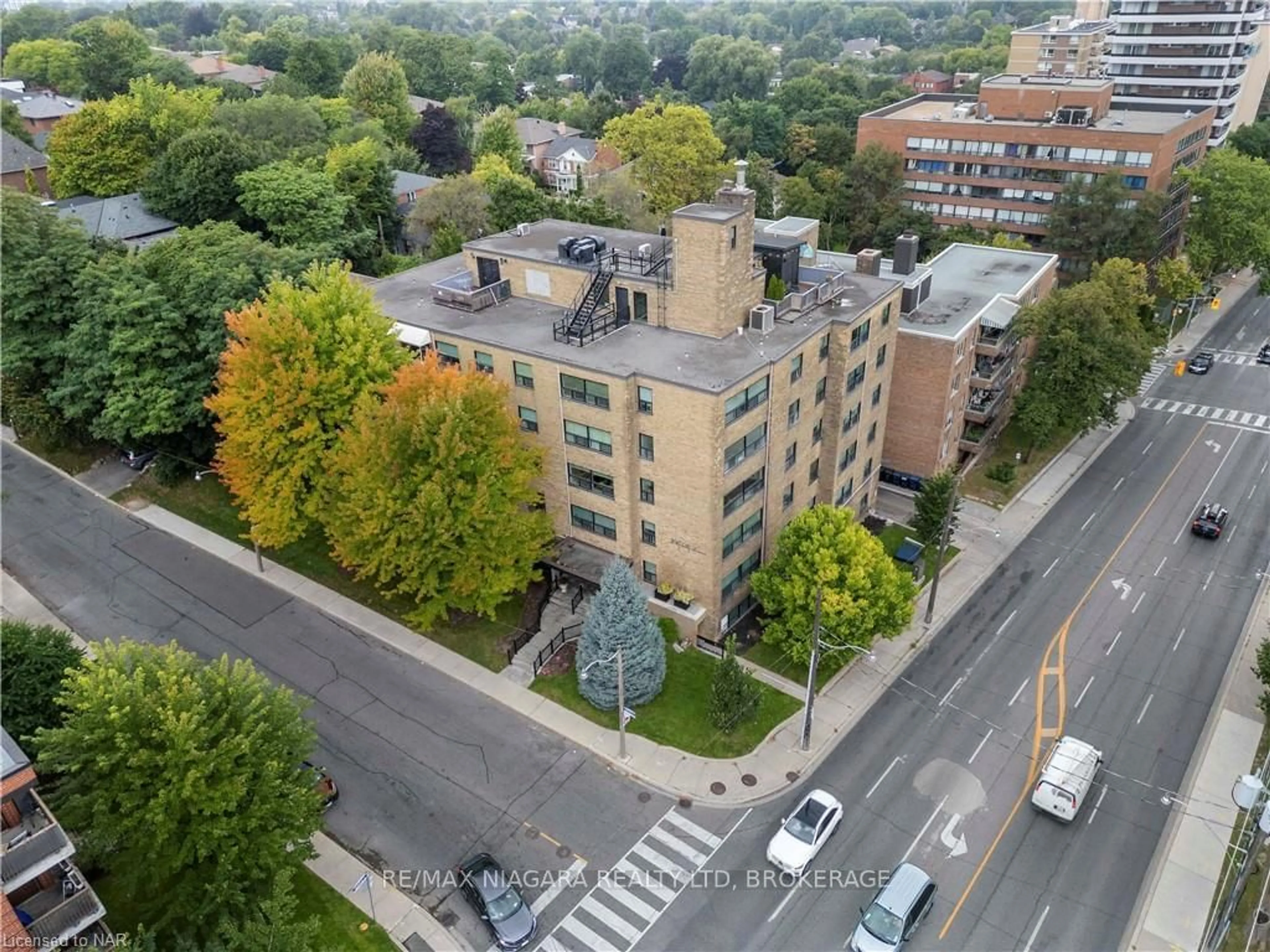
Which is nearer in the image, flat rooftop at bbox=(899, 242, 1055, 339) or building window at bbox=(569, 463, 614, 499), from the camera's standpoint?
building window at bbox=(569, 463, 614, 499)

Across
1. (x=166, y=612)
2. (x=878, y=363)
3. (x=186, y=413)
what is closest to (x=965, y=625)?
(x=878, y=363)

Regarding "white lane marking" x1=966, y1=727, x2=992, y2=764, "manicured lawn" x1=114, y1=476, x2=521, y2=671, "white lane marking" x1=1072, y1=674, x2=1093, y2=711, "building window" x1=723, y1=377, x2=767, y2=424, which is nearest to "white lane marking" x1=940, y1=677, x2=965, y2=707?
"white lane marking" x1=966, y1=727, x2=992, y2=764

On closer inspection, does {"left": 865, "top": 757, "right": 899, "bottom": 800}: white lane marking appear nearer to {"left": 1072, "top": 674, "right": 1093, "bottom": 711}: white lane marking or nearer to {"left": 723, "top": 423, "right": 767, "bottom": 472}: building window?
{"left": 1072, "top": 674, "right": 1093, "bottom": 711}: white lane marking

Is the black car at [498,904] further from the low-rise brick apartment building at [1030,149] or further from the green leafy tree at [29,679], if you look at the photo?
the low-rise brick apartment building at [1030,149]

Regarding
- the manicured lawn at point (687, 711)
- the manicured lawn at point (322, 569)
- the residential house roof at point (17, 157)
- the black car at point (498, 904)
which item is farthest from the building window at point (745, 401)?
the residential house roof at point (17, 157)

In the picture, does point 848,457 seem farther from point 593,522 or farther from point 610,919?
point 610,919

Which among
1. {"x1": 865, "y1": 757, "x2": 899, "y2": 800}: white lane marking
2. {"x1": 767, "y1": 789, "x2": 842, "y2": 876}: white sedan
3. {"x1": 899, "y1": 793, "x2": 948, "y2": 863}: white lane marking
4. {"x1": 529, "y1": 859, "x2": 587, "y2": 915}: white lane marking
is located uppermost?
{"x1": 767, "y1": 789, "x2": 842, "y2": 876}: white sedan

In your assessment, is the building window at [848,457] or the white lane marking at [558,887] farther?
the building window at [848,457]

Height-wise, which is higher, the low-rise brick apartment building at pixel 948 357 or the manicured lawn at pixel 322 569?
the low-rise brick apartment building at pixel 948 357
